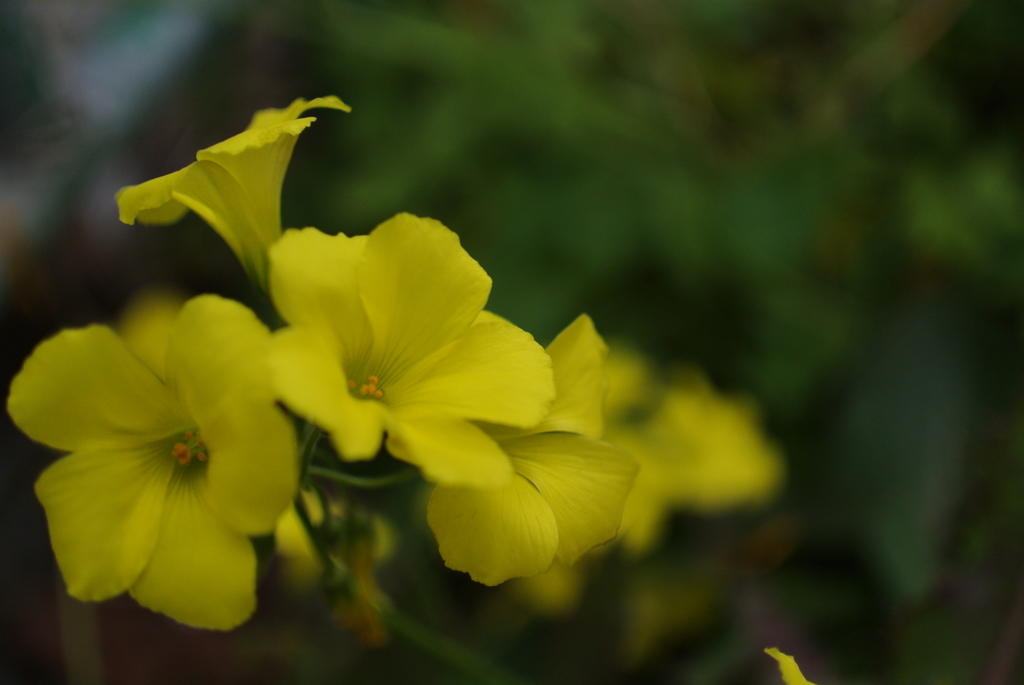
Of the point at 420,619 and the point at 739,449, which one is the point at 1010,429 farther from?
the point at 420,619

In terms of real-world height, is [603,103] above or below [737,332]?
above

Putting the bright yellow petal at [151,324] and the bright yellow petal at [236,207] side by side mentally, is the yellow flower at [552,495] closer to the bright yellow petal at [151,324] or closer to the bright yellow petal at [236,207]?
the bright yellow petal at [236,207]

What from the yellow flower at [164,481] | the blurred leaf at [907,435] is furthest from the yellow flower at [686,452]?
the yellow flower at [164,481]

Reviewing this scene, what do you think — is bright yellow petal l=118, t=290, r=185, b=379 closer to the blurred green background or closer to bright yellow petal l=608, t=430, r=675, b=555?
the blurred green background

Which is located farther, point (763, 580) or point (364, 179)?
point (364, 179)

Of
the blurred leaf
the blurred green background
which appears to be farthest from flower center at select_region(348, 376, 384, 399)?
the blurred leaf

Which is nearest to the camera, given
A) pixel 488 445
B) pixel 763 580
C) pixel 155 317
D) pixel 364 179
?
pixel 488 445

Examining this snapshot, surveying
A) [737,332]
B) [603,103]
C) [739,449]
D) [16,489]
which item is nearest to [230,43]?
[603,103]
